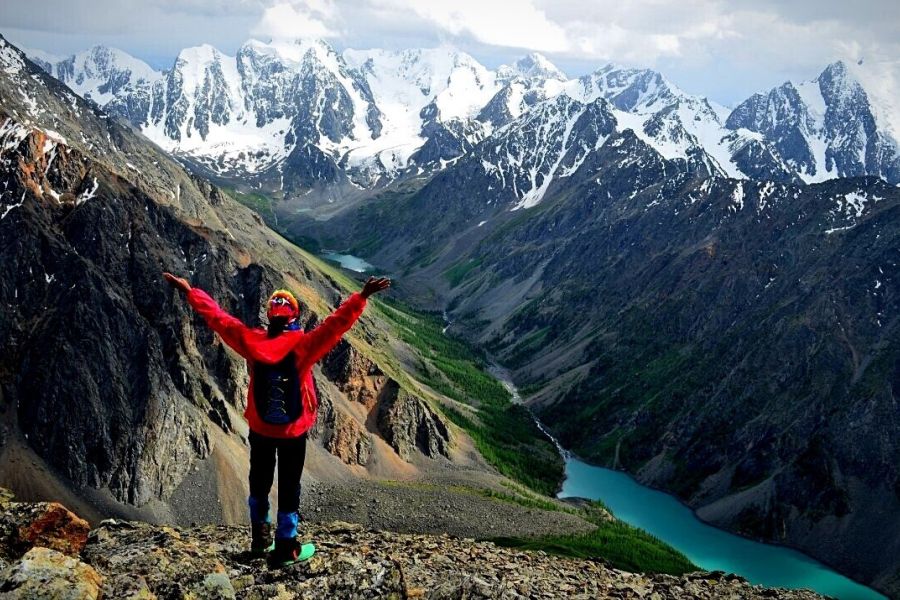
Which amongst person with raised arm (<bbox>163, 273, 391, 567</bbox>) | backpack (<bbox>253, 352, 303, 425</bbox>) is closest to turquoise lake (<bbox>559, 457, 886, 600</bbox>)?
person with raised arm (<bbox>163, 273, 391, 567</bbox>)

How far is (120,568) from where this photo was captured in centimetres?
2295

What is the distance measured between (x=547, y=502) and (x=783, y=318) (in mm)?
91546

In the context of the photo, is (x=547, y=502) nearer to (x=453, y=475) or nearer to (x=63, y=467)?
(x=453, y=475)

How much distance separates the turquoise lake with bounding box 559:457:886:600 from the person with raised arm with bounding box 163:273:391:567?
124570 millimetres

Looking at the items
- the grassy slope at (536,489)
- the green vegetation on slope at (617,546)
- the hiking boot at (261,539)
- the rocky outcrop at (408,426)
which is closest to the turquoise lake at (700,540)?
the grassy slope at (536,489)

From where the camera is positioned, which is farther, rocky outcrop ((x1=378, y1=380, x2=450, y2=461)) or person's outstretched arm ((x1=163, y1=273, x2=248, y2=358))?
rocky outcrop ((x1=378, y1=380, x2=450, y2=461))

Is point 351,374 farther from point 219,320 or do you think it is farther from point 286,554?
point 219,320

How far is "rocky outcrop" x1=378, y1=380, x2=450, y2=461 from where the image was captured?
469 ft

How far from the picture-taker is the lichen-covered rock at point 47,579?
17609 millimetres

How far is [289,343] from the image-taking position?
21438mm

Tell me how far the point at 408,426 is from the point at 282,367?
419 ft

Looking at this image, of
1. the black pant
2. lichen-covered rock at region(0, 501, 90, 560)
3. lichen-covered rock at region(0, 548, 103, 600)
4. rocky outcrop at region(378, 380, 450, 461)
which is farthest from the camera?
rocky outcrop at region(378, 380, 450, 461)

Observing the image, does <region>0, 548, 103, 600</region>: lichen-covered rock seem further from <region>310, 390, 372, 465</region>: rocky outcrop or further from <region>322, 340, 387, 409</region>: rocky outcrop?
<region>322, 340, 387, 409</region>: rocky outcrop

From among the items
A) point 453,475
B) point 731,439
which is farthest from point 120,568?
point 731,439
